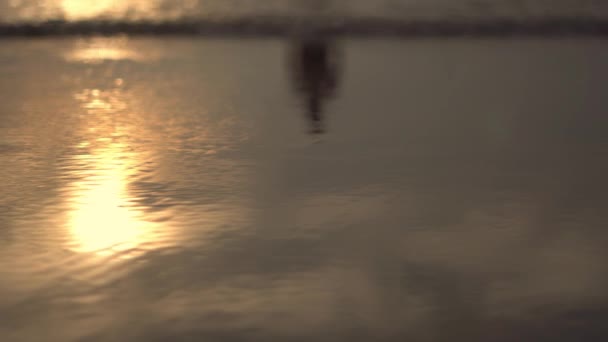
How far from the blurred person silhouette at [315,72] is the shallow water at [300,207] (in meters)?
0.03

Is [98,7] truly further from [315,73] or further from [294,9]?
[315,73]

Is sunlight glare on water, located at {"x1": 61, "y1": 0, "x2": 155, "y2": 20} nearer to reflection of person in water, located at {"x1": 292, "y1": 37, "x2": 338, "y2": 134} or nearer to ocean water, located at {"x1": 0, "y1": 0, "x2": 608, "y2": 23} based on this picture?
ocean water, located at {"x1": 0, "y1": 0, "x2": 608, "y2": 23}

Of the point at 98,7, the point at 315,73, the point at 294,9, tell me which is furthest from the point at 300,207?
the point at 98,7

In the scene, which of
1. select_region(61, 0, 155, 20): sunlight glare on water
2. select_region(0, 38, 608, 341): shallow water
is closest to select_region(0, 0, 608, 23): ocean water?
select_region(61, 0, 155, 20): sunlight glare on water

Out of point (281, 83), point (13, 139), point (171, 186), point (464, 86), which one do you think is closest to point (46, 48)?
point (281, 83)

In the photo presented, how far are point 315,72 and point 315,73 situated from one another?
2 centimetres

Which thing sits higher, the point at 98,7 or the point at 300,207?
the point at 98,7

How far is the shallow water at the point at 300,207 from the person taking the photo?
92cm

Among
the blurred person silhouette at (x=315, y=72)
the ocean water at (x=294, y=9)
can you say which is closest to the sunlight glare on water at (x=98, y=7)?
the ocean water at (x=294, y=9)

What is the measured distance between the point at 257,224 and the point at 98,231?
22 cm

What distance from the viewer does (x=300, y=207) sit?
126 cm

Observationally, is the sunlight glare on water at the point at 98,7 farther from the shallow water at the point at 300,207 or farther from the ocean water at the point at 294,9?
the shallow water at the point at 300,207

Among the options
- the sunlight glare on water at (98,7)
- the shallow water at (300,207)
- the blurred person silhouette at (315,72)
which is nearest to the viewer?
the shallow water at (300,207)

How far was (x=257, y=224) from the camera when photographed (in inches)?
46.9
